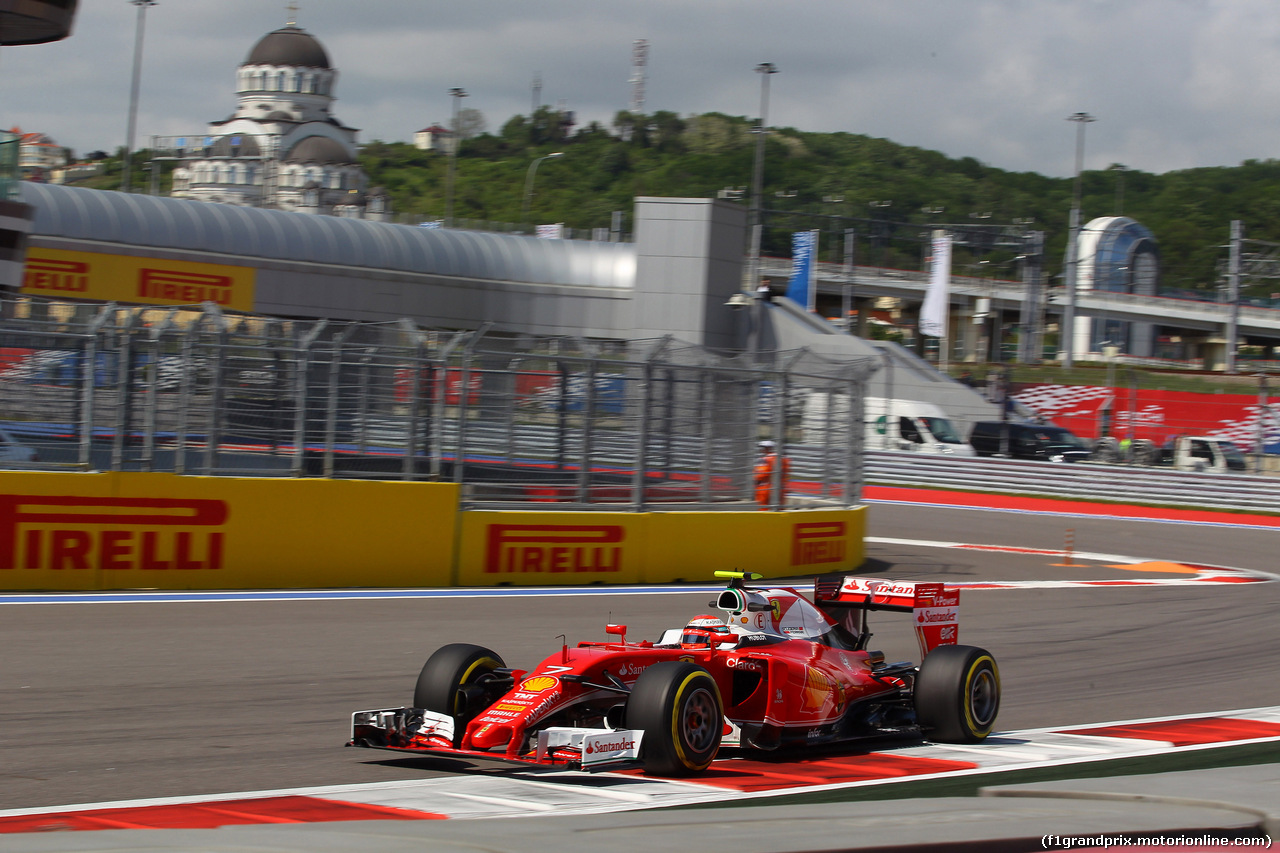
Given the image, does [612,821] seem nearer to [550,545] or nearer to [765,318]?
[550,545]

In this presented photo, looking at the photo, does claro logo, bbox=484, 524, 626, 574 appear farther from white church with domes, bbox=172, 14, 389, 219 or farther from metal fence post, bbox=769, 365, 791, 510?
white church with domes, bbox=172, 14, 389, 219

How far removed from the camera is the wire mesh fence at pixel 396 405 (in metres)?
11.5

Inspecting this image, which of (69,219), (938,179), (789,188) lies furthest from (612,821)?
(938,179)

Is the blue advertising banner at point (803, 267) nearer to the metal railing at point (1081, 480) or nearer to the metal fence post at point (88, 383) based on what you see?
the metal railing at point (1081, 480)

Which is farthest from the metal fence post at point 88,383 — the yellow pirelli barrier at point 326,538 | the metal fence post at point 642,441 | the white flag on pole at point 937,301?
the white flag on pole at point 937,301

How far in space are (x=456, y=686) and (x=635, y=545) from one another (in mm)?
8018

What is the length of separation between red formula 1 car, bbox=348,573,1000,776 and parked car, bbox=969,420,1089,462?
85.2ft

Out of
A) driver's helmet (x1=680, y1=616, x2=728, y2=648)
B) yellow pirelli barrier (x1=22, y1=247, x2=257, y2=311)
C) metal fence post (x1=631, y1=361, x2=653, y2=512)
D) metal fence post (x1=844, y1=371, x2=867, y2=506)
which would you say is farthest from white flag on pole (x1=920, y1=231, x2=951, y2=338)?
driver's helmet (x1=680, y1=616, x2=728, y2=648)

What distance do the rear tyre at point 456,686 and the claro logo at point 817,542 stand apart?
9.53 m

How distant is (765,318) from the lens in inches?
1617

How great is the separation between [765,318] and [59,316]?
102ft

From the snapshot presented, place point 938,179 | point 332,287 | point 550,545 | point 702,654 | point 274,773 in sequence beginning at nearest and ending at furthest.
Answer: point 274,773 → point 702,654 → point 550,545 → point 332,287 → point 938,179

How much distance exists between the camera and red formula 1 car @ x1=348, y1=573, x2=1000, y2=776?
20.0 ft

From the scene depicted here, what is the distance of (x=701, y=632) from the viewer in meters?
7.09
